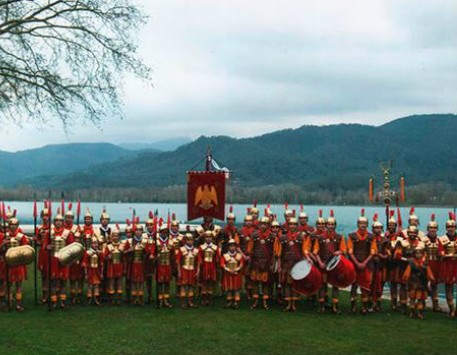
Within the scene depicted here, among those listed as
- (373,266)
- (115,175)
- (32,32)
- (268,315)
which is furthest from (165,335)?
(115,175)

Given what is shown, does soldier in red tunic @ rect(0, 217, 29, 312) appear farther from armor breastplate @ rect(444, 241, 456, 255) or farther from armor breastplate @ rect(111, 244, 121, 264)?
armor breastplate @ rect(444, 241, 456, 255)

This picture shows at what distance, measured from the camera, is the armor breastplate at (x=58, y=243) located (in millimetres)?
10898

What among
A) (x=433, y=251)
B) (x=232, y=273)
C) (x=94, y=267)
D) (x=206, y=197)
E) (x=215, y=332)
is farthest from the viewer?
(x=206, y=197)

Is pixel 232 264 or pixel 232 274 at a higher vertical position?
pixel 232 264

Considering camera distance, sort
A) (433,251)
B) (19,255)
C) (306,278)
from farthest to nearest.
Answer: (433,251) → (306,278) → (19,255)

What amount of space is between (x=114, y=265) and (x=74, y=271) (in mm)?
740

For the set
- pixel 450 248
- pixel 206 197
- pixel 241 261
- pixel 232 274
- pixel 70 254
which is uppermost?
pixel 206 197

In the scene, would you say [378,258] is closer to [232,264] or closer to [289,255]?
[289,255]

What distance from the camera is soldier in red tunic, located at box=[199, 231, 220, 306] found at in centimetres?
1146

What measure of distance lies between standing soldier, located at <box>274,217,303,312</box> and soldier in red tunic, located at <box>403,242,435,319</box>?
6.48 feet

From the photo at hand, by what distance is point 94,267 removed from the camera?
36.6 feet

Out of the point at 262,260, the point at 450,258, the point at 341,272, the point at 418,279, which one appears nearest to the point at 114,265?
the point at 262,260

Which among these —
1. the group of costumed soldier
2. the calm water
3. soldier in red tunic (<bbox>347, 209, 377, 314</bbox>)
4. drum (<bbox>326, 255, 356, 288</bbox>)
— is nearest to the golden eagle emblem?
the group of costumed soldier

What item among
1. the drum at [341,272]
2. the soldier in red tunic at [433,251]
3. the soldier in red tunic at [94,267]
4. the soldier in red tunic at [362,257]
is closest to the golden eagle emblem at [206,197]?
the soldier in red tunic at [94,267]
